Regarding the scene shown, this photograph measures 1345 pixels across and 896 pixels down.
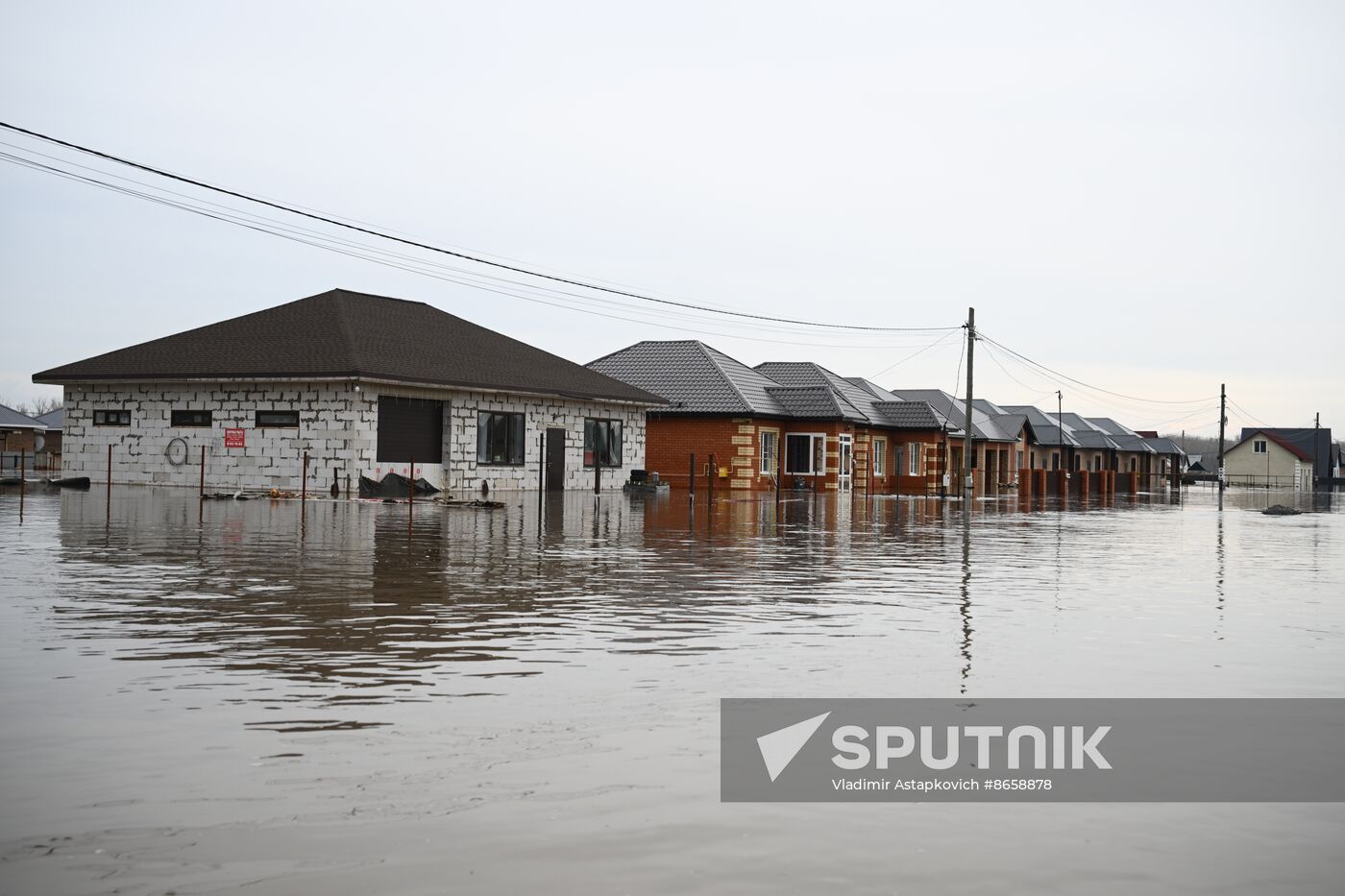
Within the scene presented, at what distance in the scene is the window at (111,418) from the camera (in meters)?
41.2

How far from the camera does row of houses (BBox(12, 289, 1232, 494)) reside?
1476 inches

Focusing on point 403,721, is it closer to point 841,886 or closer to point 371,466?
point 841,886

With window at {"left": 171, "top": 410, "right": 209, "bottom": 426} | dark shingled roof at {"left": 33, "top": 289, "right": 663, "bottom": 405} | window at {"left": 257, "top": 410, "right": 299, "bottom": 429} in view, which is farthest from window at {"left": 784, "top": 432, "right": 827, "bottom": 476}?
window at {"left": 171, "top": 410, "right": 209, "bottom": 426}

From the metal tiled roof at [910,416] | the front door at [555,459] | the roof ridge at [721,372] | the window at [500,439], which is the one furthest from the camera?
the metal tiled roof at [910,416]

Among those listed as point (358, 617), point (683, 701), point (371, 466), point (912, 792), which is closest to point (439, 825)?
point (912, 792)

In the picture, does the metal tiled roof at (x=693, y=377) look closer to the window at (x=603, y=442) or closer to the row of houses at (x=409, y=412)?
the row of houses at (x=409, y=412)

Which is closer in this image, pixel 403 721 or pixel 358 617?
pixel 403 721

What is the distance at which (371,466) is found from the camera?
3709 cm

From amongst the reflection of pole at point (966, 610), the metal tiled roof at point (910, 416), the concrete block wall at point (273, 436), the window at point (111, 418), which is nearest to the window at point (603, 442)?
the concrete block wall at point (273, 436)

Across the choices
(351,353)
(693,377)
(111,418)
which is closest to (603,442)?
(693,377)

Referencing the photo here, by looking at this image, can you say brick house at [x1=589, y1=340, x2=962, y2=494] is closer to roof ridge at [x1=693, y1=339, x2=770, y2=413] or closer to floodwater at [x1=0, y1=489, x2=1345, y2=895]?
roof ridge at [x1=693, y1=339, x2=770, y2=413]

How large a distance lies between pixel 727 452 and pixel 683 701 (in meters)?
46.0

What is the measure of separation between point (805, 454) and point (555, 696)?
165 ft

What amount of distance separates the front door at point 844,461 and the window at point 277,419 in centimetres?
2680
